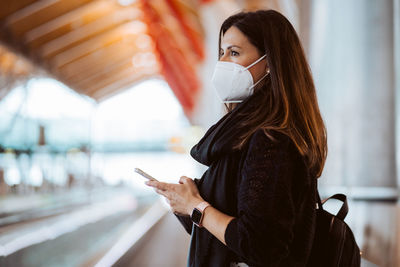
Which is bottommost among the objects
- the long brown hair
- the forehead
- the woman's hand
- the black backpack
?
the black backpack

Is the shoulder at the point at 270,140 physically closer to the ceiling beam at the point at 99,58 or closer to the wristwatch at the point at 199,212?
the wristwatch at the point at 199,212

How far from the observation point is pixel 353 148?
5.21 meters

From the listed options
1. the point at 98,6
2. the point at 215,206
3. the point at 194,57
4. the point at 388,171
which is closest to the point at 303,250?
the point at 215,206

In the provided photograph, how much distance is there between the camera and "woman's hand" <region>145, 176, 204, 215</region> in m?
1.44

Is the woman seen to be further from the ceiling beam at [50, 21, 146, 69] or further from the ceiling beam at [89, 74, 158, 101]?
the ceiling beam at [89, 74, 158, 101]

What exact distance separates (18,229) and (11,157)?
479 cm

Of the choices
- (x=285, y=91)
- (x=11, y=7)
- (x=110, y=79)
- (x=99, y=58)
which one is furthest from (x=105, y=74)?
(x=285, y=91)

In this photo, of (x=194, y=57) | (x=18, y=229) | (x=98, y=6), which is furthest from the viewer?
(x=194, y=57)

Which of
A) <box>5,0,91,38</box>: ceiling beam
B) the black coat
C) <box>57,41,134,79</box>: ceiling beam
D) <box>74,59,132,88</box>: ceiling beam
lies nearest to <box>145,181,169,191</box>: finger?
the black coat

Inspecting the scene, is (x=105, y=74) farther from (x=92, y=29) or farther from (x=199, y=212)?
(x=199, y=212)

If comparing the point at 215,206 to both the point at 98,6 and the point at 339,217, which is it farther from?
the point at 98,6

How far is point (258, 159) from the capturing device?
1.27 meters

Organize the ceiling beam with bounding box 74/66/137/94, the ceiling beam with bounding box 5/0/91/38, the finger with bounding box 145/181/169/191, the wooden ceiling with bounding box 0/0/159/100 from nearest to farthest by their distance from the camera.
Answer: the finger with bounding box 145/181/169/191, the ceiling beam with bounding box 5/0/91/38, the wooden ceiling with bounding box 0/0/159/100, the ceiling beam with bounding box 74/66/137/94

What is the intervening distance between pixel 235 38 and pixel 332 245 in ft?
2.62
